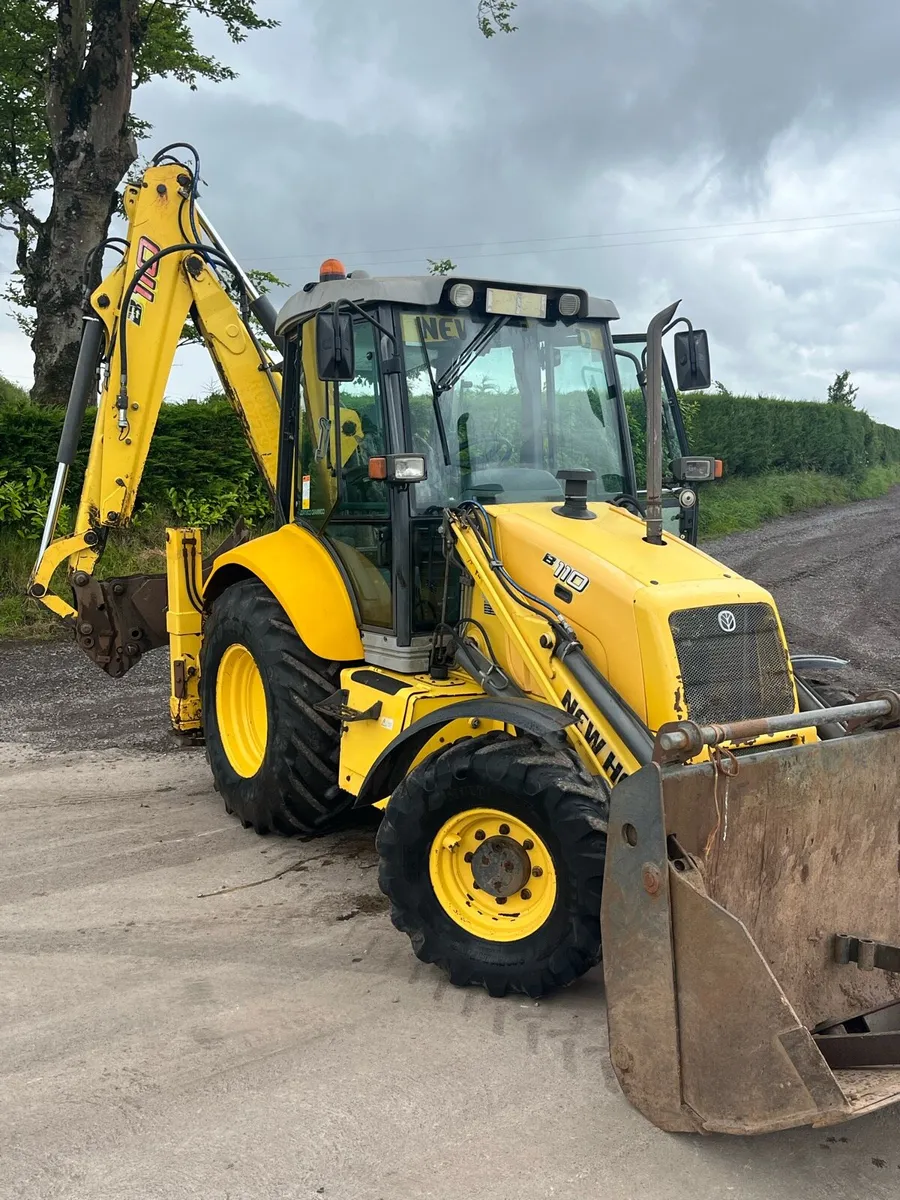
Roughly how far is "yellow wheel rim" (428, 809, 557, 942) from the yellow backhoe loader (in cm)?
1

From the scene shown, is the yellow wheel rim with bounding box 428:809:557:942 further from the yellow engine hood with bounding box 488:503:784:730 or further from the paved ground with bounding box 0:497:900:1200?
the yellow engine hood with bounding box 488:503:784:730

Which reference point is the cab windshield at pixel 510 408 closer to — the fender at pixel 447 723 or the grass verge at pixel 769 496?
the fender at pixel 447 723

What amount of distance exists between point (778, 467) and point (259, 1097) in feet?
75.7

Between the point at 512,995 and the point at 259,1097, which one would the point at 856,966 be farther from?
the point at 259,1097

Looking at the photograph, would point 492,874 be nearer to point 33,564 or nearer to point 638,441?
point 638,441

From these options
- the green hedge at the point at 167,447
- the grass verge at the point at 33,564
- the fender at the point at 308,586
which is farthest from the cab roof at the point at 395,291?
the green hedge at the point at 167,447

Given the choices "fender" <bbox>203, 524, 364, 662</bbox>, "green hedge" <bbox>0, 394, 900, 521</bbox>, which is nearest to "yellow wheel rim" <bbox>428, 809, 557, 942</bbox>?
"fender" <bbox>203, 524, 364, 662</bbox>

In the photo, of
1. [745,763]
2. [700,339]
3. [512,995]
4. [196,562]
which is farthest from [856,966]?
[196,562]

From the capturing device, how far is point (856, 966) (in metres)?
3.43

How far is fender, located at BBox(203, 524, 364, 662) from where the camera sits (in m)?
5.02

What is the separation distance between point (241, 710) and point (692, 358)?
301cm

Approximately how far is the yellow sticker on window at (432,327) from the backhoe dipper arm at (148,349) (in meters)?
1.94

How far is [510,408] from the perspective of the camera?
4.86 meters

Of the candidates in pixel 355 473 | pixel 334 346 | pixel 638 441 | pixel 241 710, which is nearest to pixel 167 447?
pixel 638 441
